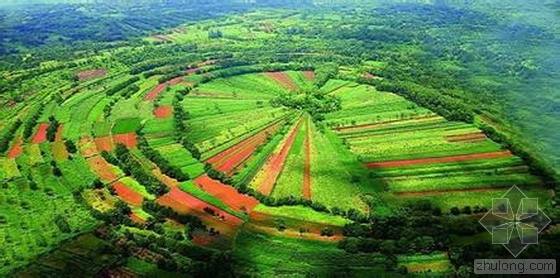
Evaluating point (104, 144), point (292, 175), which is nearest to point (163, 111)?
point (104, 144)

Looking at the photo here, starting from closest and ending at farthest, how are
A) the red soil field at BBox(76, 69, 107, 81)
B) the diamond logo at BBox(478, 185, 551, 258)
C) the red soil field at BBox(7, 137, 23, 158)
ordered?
the diamond logo at BBox(478, 185, 551, 258), the red soil field at BBox(7, 137, 23, 158), the red soil field at BBox(76, 69, 107, 81)

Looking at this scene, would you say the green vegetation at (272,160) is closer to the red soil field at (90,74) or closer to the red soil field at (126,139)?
the red soil field at (126,139)

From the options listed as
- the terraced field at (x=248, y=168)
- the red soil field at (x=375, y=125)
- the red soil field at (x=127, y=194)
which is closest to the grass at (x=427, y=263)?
the terraced field at (x=248, y=168)

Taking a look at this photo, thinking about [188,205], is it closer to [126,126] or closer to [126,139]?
[126,139]

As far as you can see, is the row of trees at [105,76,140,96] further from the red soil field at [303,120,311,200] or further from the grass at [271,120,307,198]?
the grass at [271,120,307,198]

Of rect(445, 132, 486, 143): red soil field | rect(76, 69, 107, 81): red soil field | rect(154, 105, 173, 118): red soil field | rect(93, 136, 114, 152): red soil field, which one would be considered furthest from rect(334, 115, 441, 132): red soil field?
rect(76, 69, 107, 81): red soil field

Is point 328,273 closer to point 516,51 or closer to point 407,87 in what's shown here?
point 407,87

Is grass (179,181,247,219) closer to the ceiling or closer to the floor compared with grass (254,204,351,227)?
closer to the ceiling
